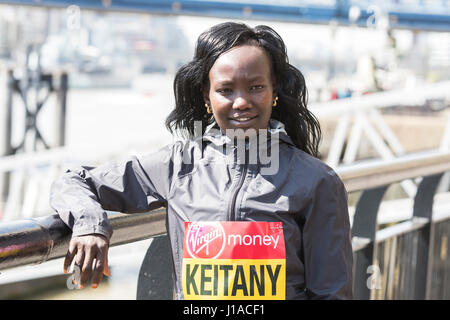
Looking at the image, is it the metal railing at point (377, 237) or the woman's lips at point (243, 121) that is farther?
the woman's lips at point (243, 121)

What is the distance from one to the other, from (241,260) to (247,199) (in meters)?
0.14

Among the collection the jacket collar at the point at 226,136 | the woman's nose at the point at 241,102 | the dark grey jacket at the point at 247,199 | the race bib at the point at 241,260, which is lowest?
the race bib at the point at 241,260

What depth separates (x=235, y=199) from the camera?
1.75 m

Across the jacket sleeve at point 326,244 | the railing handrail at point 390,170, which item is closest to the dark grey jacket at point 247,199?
the jacket sleeve at point 326,244

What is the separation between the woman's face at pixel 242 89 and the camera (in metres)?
1.85

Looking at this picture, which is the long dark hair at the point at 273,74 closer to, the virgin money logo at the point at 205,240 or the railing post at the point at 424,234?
the virgin money logo at the point at 205,240

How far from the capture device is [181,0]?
94.5 feet

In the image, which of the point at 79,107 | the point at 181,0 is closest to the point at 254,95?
the point at 181,0

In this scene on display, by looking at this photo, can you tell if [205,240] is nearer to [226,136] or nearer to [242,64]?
[226,136]

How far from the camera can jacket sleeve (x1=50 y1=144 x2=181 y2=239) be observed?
181cm

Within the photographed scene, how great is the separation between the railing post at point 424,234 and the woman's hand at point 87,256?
6.44 feet

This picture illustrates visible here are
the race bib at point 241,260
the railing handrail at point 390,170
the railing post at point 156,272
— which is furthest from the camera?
the railing handrail at point 390,170

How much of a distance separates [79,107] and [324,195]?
43.1 m

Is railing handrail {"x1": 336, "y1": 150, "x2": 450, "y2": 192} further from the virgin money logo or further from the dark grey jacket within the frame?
the virgin money logo
